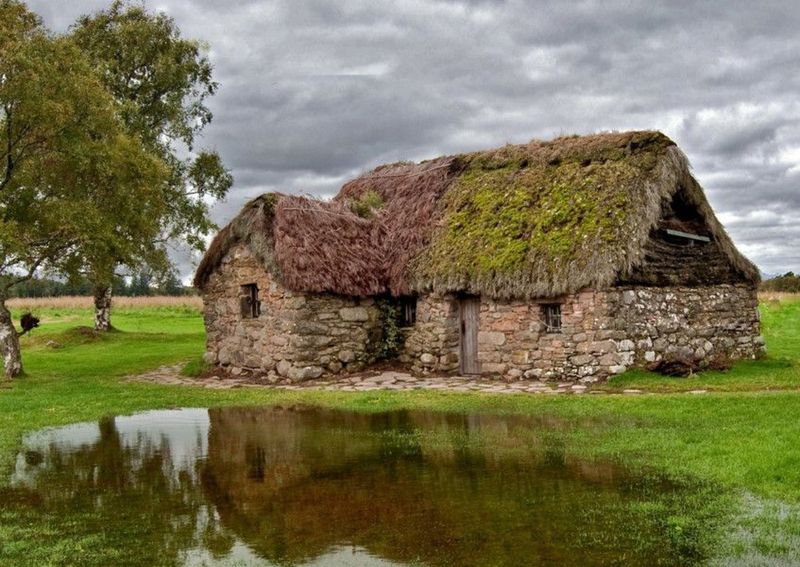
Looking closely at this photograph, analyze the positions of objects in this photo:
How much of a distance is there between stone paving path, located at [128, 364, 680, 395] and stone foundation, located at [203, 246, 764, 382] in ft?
1.69

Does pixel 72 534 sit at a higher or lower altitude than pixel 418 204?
lower

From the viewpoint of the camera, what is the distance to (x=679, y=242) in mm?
18828

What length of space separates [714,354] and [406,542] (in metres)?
14.0

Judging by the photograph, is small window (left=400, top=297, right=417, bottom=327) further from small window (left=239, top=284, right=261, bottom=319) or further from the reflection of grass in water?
the reflection of grass in water

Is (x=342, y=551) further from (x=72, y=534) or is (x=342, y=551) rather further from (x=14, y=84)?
(x=14, y=84)

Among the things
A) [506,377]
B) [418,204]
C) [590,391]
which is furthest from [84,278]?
[590,391]

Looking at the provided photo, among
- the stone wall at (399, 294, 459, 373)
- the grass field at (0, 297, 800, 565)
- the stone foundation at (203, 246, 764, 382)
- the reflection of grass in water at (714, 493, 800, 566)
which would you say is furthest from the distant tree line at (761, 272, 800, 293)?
the reflection of grass in water at (714, 493, 800, 566)

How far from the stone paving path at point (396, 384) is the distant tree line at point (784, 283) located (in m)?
41.3

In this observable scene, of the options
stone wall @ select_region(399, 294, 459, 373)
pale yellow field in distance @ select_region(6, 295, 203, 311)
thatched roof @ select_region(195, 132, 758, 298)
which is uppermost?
thatched roof @ select_region(195, 132, 758, 298)

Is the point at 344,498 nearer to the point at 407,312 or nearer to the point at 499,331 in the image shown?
the point at 499,331

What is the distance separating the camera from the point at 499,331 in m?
18.8

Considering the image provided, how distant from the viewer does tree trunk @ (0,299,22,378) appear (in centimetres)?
2009

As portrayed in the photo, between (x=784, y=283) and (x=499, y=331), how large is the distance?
4320 cm

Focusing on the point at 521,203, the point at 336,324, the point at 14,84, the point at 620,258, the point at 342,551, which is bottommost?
the point at 342,551
